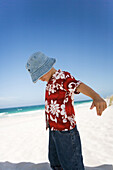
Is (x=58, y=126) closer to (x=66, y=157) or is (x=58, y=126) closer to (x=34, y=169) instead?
(x=66, y=157)

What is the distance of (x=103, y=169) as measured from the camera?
2275 millimetres

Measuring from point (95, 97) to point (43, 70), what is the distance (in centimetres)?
54

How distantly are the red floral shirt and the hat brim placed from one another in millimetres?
102

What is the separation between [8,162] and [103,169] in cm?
165

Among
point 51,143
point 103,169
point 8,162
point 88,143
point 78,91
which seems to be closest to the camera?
point 78,91

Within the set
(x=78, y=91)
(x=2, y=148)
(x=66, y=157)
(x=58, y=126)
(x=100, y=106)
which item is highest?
(x=78, y=91)

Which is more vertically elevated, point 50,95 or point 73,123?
point 50,95

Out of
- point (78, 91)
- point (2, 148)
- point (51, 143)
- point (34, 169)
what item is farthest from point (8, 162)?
point (78, 91)

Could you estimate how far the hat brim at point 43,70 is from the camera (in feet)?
4.73

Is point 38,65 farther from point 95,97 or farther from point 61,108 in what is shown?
A: point 95,97

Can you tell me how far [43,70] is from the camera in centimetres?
145

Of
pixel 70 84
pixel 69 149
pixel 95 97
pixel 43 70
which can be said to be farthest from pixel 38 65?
pixel 69 149

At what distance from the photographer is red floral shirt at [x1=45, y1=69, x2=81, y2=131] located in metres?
1.43

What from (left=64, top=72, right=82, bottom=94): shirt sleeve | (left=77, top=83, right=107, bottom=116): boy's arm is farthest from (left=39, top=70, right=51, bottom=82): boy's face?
(left=77, top=83, right=107, bottom=116): boy's arm
